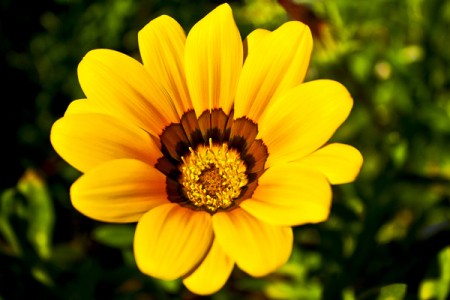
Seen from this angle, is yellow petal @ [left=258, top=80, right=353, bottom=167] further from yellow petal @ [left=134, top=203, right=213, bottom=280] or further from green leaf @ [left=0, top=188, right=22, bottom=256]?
green leaf @ [left=0, top=188, right=22, bottom=256]

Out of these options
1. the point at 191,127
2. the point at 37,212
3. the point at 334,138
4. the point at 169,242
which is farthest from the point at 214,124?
the point at 334,138

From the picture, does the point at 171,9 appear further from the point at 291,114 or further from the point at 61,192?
the point at 291,114

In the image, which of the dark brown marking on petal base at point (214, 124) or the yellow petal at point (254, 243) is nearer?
the yellow petal at point (254, 243)

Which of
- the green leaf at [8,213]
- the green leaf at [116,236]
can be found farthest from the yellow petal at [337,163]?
the green leaf at [8,213]

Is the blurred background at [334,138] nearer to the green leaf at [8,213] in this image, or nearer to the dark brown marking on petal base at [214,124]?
the green leaf at [8,213]

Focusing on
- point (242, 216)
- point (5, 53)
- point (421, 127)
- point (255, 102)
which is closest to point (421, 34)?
point (421, 127)

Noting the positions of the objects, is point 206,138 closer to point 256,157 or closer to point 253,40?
point 256,157
